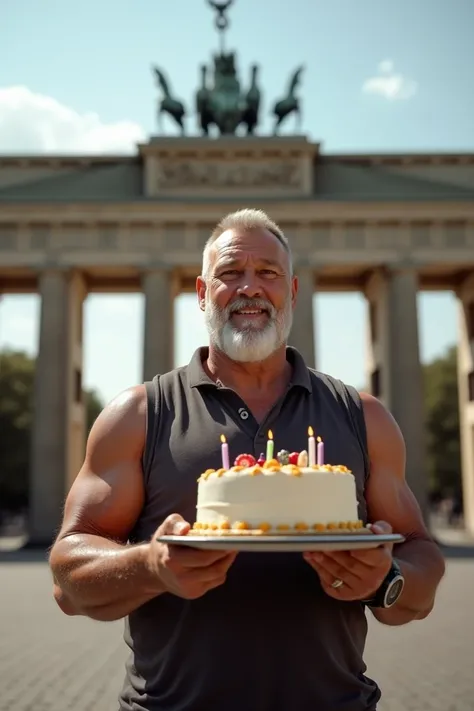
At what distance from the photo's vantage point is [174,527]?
269cm

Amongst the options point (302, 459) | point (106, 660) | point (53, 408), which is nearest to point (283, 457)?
point (302, 459)

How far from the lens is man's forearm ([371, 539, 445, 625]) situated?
3.18m

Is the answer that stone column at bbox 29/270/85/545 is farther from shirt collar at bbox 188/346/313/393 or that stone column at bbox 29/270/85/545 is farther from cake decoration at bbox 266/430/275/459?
cake decoration at bbox 266/430/275/459

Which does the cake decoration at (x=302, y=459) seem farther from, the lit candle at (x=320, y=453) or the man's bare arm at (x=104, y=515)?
the man's bare arm at (x=104, y=515)

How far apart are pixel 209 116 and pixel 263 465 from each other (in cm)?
4675

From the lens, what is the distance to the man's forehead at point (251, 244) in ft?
11.6

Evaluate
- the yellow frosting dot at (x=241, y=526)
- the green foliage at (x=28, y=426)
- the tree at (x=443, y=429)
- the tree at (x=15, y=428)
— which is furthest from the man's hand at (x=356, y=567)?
the tree at (x=443, y=429)

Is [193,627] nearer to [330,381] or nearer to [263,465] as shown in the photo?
[263,465]

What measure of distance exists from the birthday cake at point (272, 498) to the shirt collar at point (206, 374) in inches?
19.1

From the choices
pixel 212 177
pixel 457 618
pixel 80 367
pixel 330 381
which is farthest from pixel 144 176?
pixel 330 381

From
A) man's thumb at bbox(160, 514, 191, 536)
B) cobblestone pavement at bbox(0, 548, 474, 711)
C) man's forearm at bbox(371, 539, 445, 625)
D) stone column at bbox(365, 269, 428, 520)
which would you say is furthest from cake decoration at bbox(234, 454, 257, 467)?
stone column at bbox(365, 269, 428, 520)

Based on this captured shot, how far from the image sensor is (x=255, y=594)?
3119 mm

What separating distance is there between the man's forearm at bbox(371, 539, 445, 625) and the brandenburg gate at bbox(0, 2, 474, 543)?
1508 inches

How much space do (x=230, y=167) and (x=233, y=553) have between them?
4414 cm
